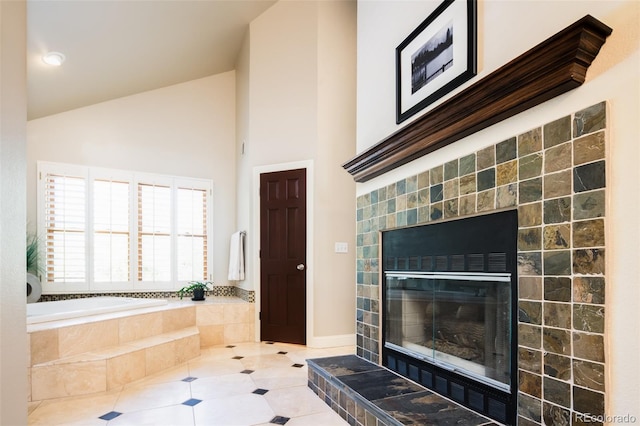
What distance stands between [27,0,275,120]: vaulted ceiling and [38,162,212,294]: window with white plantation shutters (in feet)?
3.20

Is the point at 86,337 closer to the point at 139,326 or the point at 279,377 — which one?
the point at 139,326

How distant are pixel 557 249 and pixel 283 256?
3393 millimetres

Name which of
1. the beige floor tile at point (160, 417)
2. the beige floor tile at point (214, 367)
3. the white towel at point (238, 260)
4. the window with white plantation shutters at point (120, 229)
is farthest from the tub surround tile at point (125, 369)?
the window with white plantation shutters at point (120, 229)

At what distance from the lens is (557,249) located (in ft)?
4.89

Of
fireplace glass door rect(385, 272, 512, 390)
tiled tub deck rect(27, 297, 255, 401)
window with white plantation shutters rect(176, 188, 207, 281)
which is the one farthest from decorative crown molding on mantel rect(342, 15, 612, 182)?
window with white plantation shutters rect(176, 188, 207, 281)

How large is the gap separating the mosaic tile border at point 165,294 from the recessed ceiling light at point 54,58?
101 inches

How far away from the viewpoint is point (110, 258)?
16.2ft

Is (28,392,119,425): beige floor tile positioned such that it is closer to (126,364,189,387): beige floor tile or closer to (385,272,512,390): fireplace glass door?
(126,364,189,387): beige floor tile

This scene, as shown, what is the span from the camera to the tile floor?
8.14 feet

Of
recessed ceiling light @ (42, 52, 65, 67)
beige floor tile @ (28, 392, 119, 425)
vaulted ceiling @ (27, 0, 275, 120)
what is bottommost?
beige floor tile @ (28, 392, 119, 425)

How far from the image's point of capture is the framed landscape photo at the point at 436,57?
1.99 metres

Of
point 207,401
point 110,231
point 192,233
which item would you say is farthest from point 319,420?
point 110,231

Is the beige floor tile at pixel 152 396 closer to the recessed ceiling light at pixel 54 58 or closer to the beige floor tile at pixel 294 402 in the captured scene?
the beige floor tile at pixel 294 402

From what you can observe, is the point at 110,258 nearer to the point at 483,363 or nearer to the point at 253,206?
the point at 253,206
